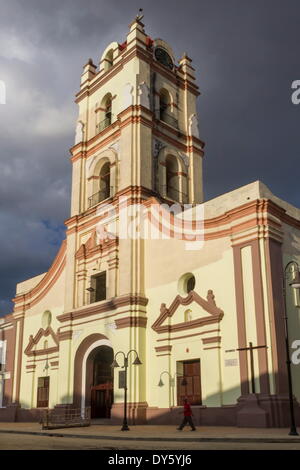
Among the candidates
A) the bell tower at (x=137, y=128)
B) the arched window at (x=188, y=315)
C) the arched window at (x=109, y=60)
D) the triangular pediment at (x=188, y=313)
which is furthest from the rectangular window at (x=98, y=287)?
the arched window at (x=109, y=60)

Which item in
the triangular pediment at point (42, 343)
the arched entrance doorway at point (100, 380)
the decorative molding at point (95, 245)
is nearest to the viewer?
the arched entrance doorway at point (100, 380)

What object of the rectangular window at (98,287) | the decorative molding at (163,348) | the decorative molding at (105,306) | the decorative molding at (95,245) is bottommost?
the decorative molding at (163,348)

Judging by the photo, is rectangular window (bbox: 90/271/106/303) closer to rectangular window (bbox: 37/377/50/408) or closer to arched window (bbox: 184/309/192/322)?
arched window (bbox: 184/309/192/322)

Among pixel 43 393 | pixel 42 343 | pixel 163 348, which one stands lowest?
pixel 43 393

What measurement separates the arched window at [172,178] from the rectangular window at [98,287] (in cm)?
704

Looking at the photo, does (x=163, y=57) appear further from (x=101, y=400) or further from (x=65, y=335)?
(x=101, y=400)

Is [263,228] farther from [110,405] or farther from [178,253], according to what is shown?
[110,405]

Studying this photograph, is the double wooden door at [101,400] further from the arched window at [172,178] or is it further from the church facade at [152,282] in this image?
the arched window at [172,178]

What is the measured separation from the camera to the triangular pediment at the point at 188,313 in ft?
80.9

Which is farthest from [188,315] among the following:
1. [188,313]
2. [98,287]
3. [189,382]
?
[98,287]

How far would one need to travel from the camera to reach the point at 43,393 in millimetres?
34938

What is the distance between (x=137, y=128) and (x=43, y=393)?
61.7ft

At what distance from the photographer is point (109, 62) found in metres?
37.9
